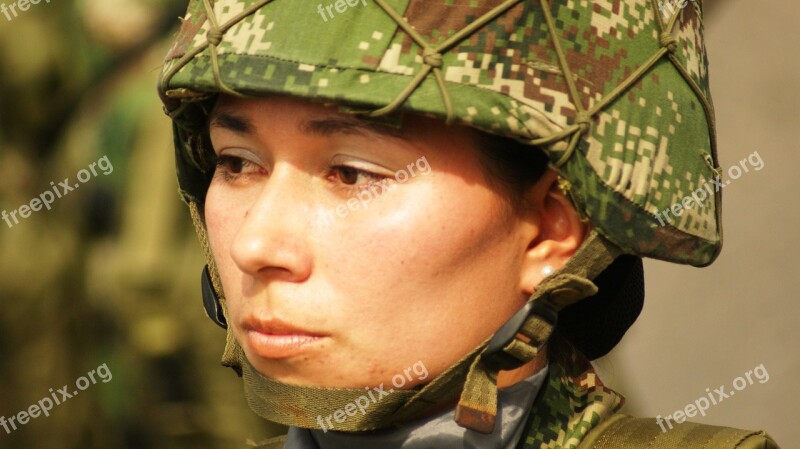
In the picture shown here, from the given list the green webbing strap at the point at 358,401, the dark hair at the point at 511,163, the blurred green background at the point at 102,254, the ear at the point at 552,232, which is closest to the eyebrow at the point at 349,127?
the dark hair at the point at 511,163

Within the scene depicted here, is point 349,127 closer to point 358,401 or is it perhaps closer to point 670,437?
point 358,401

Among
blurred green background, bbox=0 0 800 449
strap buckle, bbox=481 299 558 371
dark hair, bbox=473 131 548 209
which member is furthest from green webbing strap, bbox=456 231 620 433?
blurred green background, bbox=0 0 800 449

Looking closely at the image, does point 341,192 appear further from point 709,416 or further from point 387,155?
point 709,416

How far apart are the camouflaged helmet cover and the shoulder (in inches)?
11.5

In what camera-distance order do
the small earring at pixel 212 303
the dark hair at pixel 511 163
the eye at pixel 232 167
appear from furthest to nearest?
the small earring at pixel 212 303 → the eye at pixel 232 167 → the dark hair at pixel 511 163

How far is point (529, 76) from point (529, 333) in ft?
1.34

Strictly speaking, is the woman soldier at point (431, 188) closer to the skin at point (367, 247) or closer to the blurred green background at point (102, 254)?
the skin at point (367, 247)

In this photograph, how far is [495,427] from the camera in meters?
2.11

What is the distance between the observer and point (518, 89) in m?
1.91

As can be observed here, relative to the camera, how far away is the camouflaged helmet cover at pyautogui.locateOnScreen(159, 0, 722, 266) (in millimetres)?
1885

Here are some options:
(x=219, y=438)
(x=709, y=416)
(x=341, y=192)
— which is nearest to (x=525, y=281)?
(x=341, y=192)

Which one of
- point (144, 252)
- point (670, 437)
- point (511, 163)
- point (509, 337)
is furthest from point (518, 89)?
point (144, 252)

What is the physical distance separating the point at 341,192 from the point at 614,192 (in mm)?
437

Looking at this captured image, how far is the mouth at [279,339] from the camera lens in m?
1.97
